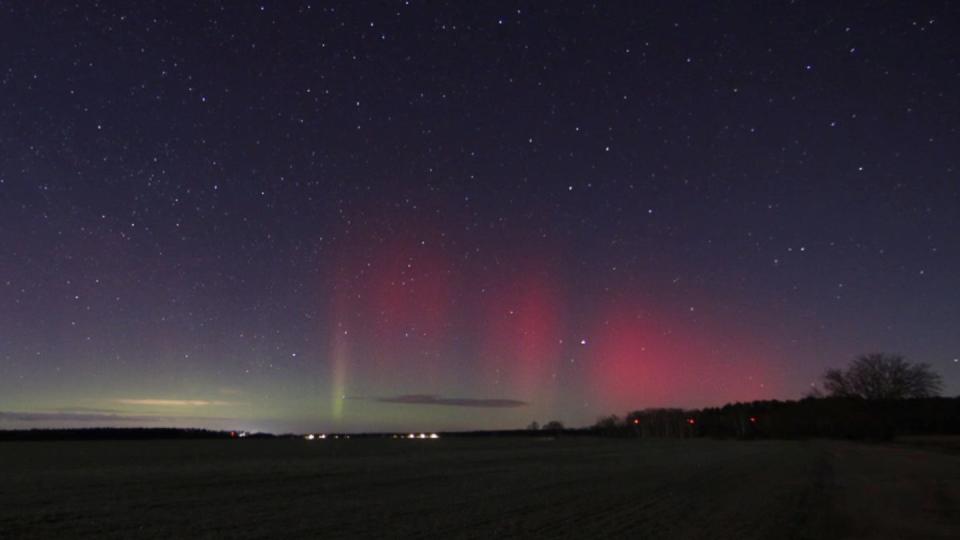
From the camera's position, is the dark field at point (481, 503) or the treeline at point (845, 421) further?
the treeline at point (845, 421)

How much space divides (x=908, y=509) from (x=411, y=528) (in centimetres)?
1347

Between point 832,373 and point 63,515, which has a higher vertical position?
point 832,373

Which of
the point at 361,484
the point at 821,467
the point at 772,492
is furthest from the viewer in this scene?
the point at 821,467

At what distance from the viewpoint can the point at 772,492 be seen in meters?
23.5

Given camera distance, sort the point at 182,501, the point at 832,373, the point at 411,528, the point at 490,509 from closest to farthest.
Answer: the point at 411,528, the point at 490,509, the point at 182,501, the point at 832,373

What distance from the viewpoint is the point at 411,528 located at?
15.9 metres

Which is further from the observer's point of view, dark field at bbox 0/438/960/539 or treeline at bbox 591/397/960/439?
treeline at bbox 591/397/960/439

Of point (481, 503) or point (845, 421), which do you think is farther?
point (845, 421)

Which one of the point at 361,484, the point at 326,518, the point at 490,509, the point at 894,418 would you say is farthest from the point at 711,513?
the point at 894,418

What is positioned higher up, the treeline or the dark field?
the treeline

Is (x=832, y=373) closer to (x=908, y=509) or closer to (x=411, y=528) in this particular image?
(x=908, y=509)

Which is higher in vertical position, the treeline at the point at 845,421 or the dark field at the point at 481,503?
the treeline at the point at 845,421

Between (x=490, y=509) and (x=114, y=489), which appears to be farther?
(x=114, y=489)

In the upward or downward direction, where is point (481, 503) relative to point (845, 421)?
downward
